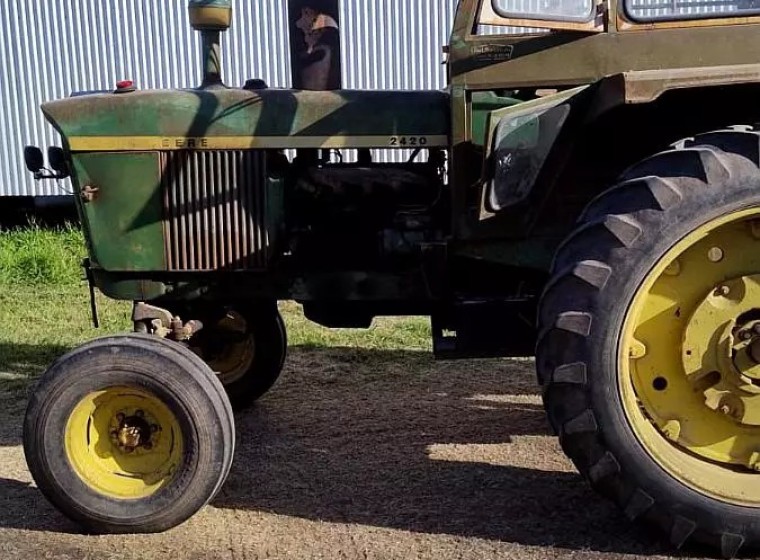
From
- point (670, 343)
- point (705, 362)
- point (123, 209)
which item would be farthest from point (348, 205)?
point (705, 362)

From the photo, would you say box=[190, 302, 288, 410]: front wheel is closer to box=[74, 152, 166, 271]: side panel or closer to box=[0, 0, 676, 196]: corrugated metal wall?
box=[74, 152, 166, 271]: side panel

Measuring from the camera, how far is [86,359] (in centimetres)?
361

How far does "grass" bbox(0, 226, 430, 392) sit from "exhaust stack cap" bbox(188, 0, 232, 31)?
8.52 feet

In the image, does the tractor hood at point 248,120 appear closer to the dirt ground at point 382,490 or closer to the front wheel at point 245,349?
the front wheel at point 245,349

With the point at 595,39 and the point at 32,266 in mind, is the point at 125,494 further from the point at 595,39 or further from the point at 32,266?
the point at 32,266

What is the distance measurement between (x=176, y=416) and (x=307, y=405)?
1.65m

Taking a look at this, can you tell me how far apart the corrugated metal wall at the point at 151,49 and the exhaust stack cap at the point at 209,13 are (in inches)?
240

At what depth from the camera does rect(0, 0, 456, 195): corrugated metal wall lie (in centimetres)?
1018

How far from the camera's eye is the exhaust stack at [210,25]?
13.7ft

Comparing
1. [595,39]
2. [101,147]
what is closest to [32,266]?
[101,147]

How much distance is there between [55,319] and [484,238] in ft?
15.4

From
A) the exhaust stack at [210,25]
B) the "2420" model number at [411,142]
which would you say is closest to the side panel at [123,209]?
the exhaust stack at [210,25]

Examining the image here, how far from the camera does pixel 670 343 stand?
3363 mm

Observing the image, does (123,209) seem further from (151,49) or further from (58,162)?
(151,49)
